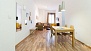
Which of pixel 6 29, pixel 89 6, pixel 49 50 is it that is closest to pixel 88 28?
Answer: pixel 89 6

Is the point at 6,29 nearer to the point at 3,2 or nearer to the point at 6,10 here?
the point at 6,10

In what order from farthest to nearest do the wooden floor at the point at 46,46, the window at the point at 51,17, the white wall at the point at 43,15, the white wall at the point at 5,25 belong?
the window at the point at 51,17 < the white wall at the point at 43,15 < the wooden floor at the point at 46,46 < the white wall at the point at 5,25

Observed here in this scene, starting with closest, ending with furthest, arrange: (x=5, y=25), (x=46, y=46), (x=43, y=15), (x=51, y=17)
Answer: (x=5, y=25)
(x=46, y=46)
(x=43, y=15)
(x=51, y=17)

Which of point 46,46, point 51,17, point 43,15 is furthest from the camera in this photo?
point 51,17

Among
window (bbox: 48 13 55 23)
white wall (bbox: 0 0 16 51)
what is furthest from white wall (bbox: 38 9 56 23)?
white wall (bbox: 0 0 16 51)

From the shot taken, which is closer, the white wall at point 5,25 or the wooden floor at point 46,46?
the white wall at point 5,25

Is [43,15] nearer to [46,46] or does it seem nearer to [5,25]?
[46,46]

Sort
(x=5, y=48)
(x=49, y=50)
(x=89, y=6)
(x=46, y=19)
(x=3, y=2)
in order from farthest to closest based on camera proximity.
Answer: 1. (x=46, y=19)
2. (x=89, y=6)
3. (x=49, y=50)
4. (x=5, y=48)
5. (x=3, y=2)

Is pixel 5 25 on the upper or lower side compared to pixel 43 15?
lower

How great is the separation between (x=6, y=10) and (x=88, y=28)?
323 cm

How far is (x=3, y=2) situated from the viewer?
88.4 inches

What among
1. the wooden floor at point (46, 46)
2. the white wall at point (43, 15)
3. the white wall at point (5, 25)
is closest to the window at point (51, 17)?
the white wall at point (43, 15)

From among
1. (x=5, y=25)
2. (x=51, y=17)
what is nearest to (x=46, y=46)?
(x=5, y=25)

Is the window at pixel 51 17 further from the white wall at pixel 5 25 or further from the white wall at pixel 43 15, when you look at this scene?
the white wall at pixel 5 25
